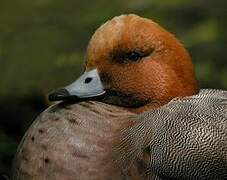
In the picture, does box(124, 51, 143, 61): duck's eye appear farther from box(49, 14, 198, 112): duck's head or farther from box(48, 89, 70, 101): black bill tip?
box(48, 89, 70, 101): black bill tip

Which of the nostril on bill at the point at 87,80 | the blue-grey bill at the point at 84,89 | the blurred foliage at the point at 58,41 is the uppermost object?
the nostril on bill at the point at 87,80

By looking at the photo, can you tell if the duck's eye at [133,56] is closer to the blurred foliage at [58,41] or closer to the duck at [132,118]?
the duck at [132,118]

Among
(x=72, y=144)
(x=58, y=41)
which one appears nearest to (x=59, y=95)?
(x=72, y=144)

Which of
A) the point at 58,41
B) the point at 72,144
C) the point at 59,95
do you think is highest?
the point at 59,95

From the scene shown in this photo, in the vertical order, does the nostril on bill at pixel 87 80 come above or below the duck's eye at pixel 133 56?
below

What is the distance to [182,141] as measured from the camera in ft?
11.7

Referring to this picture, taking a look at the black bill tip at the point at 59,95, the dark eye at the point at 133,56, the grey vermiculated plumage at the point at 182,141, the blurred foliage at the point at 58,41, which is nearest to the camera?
the grey vermiculated plumage at the point at 182,141

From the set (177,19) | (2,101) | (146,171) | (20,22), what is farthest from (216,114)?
(177,19)

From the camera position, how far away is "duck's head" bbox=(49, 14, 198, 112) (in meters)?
3.91

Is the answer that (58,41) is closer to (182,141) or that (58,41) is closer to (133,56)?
(133,56)

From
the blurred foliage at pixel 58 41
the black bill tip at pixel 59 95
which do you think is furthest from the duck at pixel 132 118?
the blurred foliage at pixel 58 41

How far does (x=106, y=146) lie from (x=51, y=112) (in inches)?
11.6

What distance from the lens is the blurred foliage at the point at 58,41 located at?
4.90 meters

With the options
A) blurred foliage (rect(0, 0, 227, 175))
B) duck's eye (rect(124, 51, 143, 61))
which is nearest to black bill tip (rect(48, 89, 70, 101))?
duck's eye (rect(124, 51, 143, 61))
